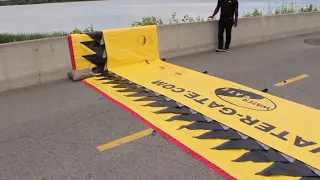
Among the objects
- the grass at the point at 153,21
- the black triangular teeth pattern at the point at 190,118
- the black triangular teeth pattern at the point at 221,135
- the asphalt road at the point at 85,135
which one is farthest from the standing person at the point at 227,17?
the black triangular teeth pattern at the point at 221,135

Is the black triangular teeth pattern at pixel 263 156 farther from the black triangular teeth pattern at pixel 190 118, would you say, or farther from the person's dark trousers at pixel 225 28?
the person's dark trousers at pixel 225 28

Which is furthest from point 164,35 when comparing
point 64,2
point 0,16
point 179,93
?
point 64,2

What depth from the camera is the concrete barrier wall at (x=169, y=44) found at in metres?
5.97

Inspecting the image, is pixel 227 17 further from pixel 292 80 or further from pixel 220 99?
pixel 220 99

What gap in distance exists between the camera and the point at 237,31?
32.9 ft

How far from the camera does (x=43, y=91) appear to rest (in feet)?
19.3

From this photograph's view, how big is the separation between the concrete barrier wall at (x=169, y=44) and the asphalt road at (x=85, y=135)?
30 cm

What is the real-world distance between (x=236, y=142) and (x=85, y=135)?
1.92 metres

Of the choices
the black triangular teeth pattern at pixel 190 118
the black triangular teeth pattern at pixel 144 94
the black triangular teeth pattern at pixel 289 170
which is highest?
the black triangular teeth pattern at pixel 144 94

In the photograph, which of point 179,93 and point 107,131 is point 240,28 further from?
point 107,131

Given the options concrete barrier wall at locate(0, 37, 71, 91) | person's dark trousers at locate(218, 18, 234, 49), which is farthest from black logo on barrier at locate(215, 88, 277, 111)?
person's dark trousers at locate(218, 18, 234, 49)

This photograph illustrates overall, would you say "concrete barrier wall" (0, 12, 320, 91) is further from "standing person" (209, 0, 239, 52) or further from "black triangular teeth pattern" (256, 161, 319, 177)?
"black triangular teeth pattern" (256, 161, 319, 177)

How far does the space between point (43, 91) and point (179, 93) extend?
8.44ft

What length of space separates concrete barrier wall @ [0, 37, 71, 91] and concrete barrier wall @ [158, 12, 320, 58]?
8.70 feet
